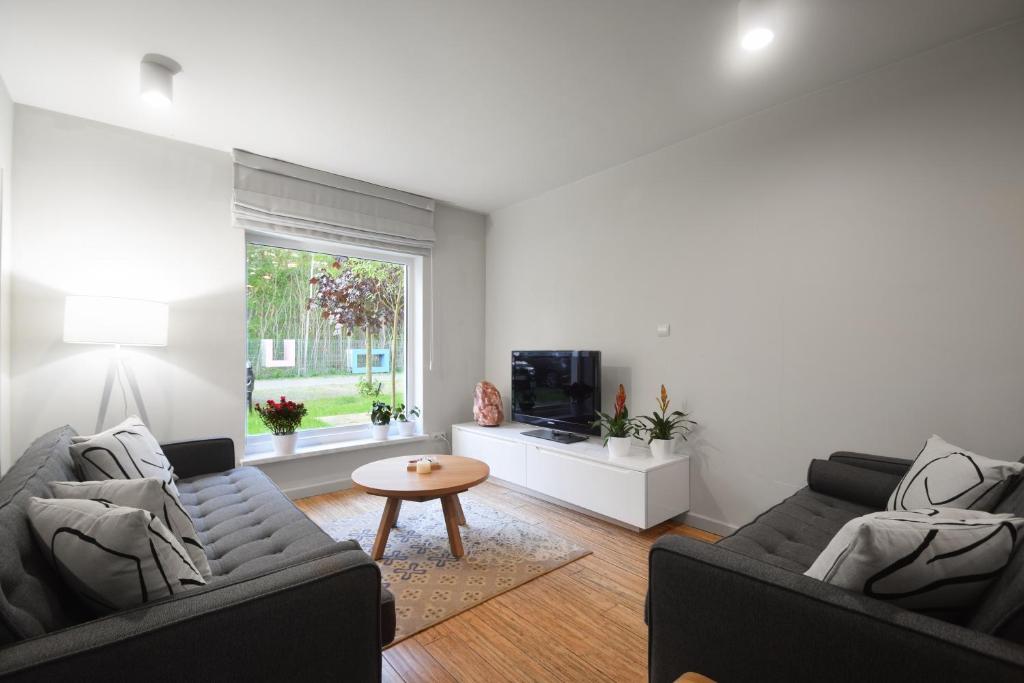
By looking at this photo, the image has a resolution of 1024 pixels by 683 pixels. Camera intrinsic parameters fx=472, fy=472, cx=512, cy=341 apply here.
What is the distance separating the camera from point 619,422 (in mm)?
3189

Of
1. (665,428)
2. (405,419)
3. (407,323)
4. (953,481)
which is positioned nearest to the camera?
(953,481)

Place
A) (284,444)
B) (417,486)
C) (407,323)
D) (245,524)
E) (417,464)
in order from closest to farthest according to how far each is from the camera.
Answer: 1. (245,524)
2. (417,486)
3. (417,464)
4. (284,444)
5. (407,323)

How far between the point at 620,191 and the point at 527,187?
87 cm

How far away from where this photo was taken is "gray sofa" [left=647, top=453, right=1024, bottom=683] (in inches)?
35.4

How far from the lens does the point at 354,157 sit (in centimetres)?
345

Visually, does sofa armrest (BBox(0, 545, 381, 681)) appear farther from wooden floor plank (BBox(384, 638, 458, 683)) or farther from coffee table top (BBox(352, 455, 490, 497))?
coffee table top (BBox(352, 455, 490, 497))

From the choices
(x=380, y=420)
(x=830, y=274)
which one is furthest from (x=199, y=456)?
(x=830, y=274)

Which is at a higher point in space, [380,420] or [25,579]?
[25,579]

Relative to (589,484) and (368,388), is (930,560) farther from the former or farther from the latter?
(368,388)

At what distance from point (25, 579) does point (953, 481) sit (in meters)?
2.62

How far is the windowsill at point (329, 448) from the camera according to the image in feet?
11.6

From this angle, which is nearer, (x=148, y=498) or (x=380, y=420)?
(x=148, y=498)

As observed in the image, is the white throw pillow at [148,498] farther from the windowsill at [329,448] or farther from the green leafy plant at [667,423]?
the green leafy plant at [667,423]

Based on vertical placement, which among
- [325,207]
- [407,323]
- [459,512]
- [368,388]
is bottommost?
[459,512]
